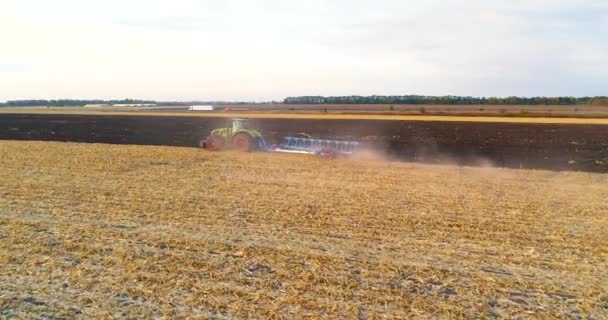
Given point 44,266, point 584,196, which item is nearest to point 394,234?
point 44,266

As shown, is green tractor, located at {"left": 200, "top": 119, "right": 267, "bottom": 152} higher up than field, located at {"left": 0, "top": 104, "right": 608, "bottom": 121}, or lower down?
lower down

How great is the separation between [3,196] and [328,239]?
704cm

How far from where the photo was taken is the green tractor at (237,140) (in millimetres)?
17844

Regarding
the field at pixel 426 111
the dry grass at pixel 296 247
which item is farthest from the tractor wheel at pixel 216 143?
the field at pixel 426 111

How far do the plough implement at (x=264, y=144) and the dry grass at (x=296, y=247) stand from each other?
15.9 feet

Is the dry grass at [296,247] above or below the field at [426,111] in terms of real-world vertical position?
below

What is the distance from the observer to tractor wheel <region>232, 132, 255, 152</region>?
17808 millimetres

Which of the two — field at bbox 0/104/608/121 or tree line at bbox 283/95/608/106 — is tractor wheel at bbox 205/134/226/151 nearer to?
field at bbox 0/104/608/121

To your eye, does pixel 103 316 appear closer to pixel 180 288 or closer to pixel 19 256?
pixel 180 288

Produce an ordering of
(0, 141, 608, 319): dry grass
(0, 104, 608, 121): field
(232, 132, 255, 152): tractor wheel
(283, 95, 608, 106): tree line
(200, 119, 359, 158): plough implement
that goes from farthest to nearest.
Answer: (283, 95, 608, 106): tree line
(0, 104, 608, 121): field
(232, 132, 255, 152): tractor wheel
(200, 119, 359, 158): plough implement
(0, 141, 608, 319): dry grass

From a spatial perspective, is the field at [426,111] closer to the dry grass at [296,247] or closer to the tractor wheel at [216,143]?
the tractor wheel at [216,143]

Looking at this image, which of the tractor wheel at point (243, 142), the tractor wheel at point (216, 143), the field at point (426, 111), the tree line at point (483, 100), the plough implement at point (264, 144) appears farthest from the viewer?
the tree line at point (483, 100)

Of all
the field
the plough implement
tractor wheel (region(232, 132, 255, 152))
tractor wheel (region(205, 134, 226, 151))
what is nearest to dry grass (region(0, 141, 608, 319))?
the plough implement

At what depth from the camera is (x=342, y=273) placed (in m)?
5.71
